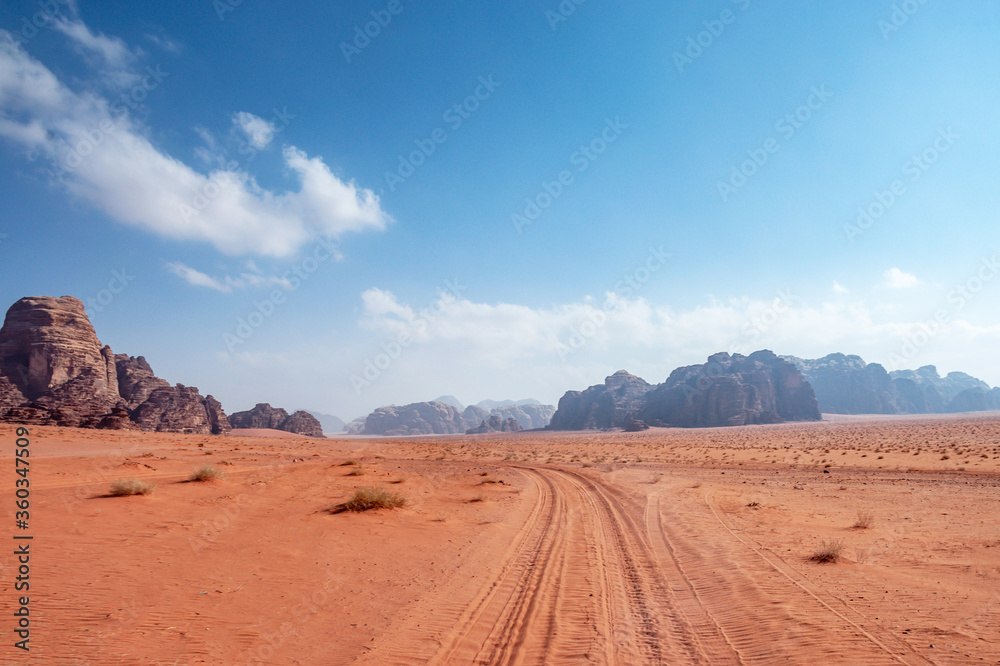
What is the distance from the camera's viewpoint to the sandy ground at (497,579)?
17.8 feet

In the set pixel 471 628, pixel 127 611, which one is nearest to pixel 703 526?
pixel 471 628

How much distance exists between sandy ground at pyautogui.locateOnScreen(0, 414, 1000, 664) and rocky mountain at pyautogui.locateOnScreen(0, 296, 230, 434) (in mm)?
51298

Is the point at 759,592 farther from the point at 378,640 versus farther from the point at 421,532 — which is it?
the point at 421,532

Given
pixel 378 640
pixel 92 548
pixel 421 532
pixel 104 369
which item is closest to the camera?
pixel 378 640

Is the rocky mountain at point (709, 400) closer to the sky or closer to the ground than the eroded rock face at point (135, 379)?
closer to the ground

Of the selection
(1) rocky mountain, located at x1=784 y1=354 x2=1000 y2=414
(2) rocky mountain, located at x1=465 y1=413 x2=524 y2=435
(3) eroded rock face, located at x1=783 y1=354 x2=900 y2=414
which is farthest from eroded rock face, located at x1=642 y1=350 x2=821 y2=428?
(2) rocky mountain, located at x1=465 y1=413 x2=524 y2=435

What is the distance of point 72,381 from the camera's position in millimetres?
62906

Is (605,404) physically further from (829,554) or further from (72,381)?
(829,554)

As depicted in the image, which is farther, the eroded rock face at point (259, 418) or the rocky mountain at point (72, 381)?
the eroded rock face at point (259, 418)

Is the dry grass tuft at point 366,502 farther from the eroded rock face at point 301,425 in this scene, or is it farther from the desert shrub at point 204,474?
the eroded rock face at point 301,425

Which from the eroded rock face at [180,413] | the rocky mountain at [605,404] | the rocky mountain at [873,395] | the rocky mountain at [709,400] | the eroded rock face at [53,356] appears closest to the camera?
the eroded rock face at [53,356]

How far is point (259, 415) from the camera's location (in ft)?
374

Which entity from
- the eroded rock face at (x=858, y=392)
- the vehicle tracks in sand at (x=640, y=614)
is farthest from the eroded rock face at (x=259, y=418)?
the eroded rock face at (x=858, y=392)

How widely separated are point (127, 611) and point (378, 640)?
3582 mm
